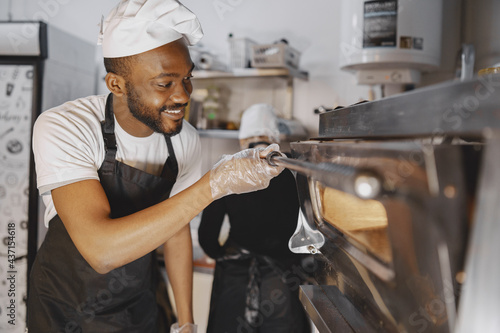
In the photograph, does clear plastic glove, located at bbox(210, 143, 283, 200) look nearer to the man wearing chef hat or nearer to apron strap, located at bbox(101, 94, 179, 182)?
the man wearing chef hat

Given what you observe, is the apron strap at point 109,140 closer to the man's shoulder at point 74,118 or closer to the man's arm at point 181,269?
the man's shoulder at point 74,118

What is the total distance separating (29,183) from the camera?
2.77 metres

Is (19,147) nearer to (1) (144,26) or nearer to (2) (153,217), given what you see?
(1) (144,26)

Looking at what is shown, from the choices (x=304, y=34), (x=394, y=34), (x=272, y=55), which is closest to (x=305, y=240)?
(x=394, y=34)

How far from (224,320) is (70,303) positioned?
917mm

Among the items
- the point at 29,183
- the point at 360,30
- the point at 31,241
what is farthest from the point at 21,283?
the point at 360,30

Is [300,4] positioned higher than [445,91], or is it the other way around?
[300,4]

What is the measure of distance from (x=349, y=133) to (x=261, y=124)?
1633 mm

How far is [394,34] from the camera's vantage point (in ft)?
7.45

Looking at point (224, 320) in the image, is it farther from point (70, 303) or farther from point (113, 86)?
point (113, 86)

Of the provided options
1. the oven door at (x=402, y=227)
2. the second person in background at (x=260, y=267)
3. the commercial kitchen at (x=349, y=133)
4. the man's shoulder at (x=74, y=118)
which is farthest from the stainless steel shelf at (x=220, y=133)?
the oven door at (x=402, y=227)

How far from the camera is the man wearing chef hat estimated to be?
41.6 inches

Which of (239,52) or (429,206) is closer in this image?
(429,206)

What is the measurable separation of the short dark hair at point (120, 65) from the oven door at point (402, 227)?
742 millimetres
